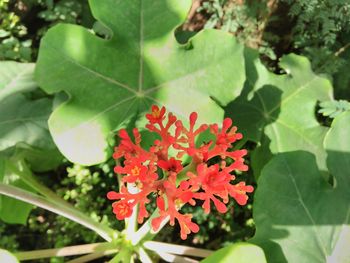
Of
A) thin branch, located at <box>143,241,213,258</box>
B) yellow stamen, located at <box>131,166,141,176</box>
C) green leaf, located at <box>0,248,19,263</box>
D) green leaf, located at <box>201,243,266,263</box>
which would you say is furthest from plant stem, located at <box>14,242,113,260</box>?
yellow stamen, located at <box>131,166,141,176</box>

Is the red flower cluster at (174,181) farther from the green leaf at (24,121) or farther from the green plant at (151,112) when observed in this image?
the green leaf at (24,121)

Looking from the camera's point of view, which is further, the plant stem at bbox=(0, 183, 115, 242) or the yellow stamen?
the plant stem at bbox=(0, 183, 115, 242)

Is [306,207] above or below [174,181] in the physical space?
below

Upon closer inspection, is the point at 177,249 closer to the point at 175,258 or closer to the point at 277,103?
the point at 175,258

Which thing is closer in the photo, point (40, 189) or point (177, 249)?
point (177, 249)

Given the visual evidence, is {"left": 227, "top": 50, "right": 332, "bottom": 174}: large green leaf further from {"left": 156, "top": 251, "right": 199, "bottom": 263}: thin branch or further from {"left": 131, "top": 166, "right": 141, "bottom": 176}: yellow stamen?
{"left": 131, "top": 166, "right": 141, "bottom": 176}: yellow stamen

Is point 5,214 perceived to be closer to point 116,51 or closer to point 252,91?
point 116,51

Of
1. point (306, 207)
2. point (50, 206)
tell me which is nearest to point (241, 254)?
point (306, 207)

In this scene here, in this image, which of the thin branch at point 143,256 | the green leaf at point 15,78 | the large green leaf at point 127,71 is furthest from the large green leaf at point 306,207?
the green leaf at point 15,78
